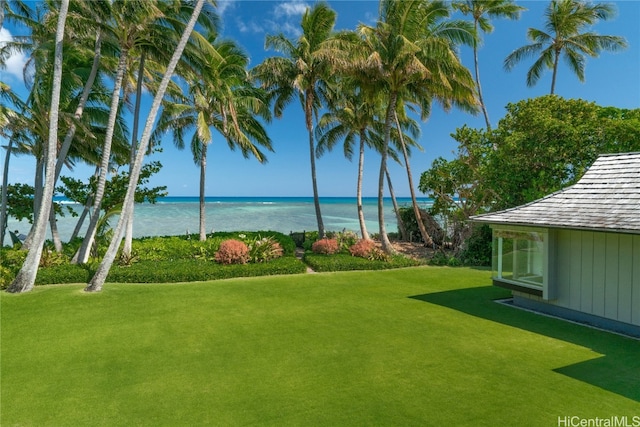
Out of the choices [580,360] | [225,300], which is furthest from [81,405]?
[580,360]

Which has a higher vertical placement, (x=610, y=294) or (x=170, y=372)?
(x=610, y=294)

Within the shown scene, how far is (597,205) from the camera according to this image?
7777 millimetres

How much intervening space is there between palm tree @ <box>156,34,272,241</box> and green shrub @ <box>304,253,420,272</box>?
225 inches

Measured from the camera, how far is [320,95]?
1808cm

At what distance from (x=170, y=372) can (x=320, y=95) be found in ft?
50.5

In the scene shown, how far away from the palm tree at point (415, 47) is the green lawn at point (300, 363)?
8522mm

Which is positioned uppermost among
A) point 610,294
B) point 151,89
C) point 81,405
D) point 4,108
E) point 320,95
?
point 320,95

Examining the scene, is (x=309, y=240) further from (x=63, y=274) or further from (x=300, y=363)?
(x=300, y=363)

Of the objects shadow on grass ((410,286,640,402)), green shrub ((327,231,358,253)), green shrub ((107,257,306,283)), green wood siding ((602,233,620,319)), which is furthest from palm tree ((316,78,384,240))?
green wood siding ((602,233,620,319))

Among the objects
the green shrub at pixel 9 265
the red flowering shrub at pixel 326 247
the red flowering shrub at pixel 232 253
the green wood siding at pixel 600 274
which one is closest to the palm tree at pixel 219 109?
the red flowering shrub at pixel 232 253

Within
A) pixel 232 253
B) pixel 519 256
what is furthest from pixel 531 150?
pixel 232 253

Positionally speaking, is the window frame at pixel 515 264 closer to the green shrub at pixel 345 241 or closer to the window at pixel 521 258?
the window at pixel 521 258

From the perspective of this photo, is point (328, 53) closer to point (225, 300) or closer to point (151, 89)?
point (151, 89)

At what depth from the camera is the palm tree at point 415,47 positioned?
13.5m
